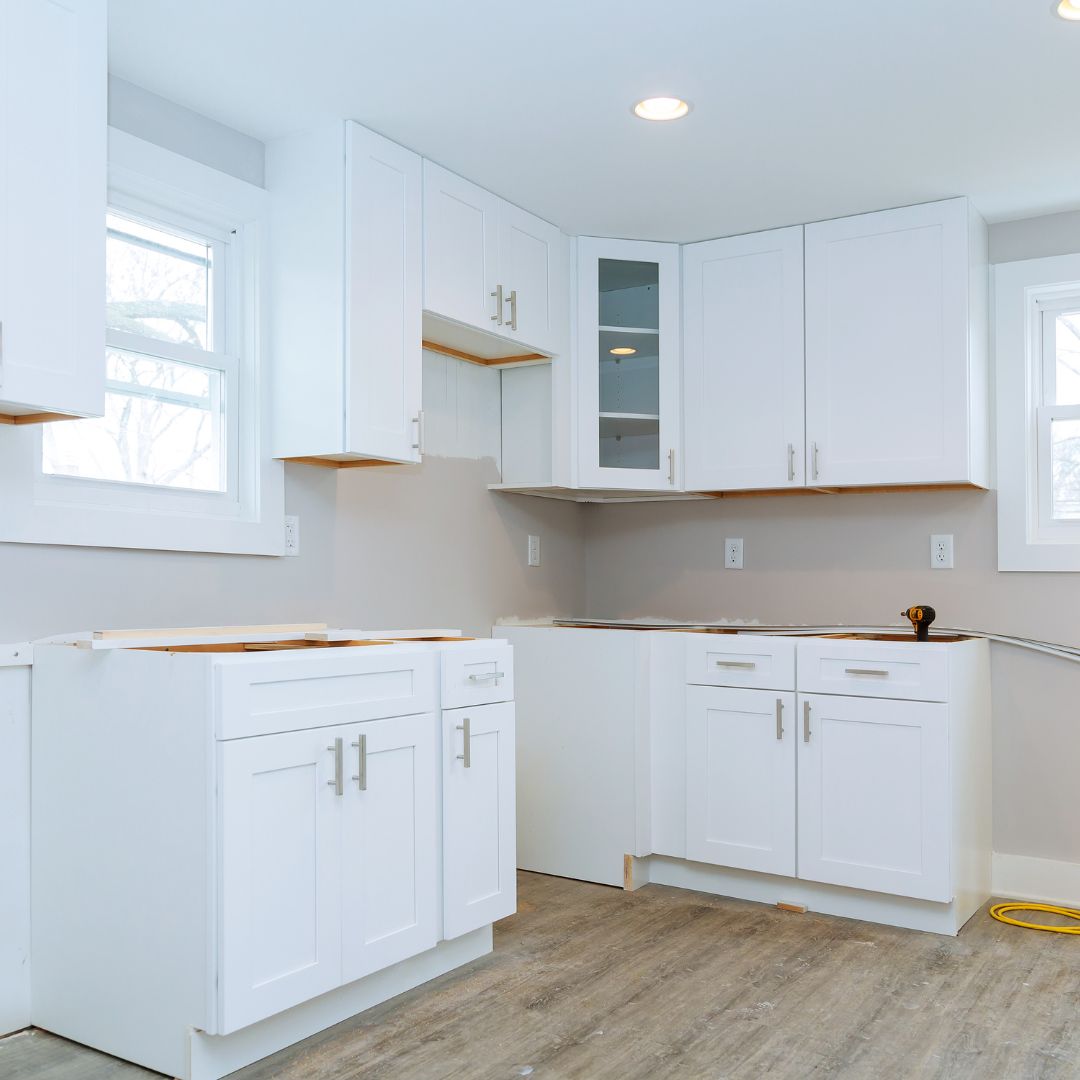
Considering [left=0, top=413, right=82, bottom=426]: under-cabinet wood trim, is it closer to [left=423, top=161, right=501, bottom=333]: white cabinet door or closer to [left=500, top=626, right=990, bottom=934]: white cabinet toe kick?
[left=423, top=161, right=501, bottom=333]: white cabinet door

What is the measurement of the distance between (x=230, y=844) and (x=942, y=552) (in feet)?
8.45

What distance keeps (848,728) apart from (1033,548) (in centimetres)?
92

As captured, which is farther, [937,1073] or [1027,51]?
[1027,51]

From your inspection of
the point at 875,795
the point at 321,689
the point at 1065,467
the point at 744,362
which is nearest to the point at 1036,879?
the point at 875,795

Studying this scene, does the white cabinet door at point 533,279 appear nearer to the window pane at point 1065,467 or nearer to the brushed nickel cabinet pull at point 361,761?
the brushed nickel cabinet pull at point 361,761

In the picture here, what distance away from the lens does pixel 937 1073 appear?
7.23ft

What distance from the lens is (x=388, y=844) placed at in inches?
96.8

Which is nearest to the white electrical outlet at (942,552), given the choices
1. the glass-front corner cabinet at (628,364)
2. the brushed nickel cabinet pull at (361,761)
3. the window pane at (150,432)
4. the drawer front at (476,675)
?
the glass-front corner cabinet at (628,364)

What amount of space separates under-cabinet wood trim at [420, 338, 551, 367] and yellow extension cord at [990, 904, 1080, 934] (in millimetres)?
2271

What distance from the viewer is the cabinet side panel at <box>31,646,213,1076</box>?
210 centimetres

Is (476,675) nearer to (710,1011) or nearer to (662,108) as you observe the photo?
(710,1011)

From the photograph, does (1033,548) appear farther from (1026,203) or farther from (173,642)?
(173,642)

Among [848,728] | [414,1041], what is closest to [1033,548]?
[848,728]

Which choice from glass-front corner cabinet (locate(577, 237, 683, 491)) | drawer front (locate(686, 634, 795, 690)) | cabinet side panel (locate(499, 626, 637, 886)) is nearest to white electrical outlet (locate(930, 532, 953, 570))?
drawer front (locate(686, 634, 795, 690))
